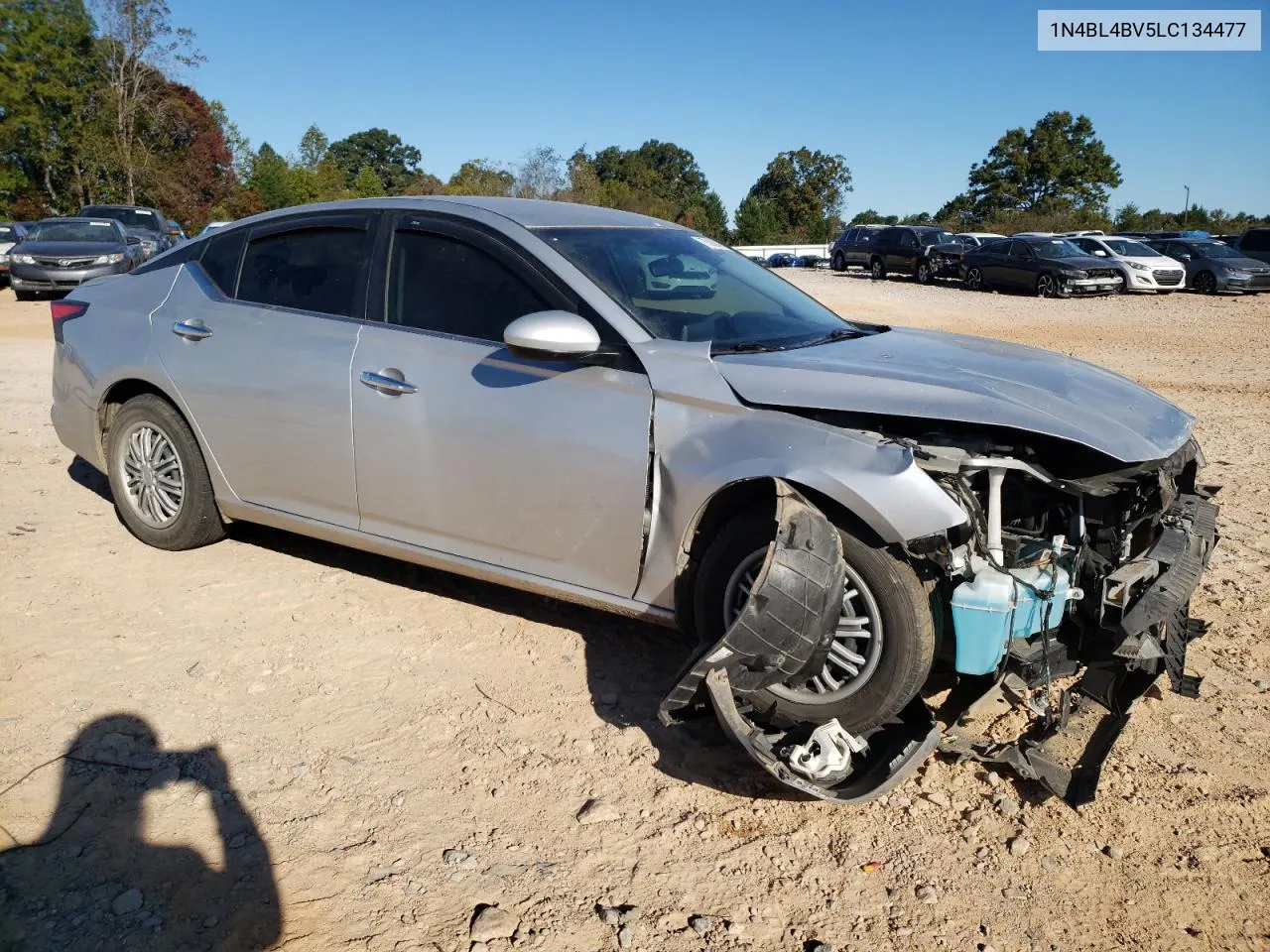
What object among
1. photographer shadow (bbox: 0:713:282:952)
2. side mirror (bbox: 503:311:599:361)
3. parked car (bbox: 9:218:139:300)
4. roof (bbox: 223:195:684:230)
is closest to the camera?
photographer shadow (bbox: 0:713:282:952)

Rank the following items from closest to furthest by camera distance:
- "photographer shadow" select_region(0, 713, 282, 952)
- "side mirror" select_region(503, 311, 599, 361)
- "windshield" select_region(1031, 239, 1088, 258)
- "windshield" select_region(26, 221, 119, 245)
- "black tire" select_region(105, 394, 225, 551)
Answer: "photographer shadow" select_region(0, 713, 282, 952), "side mirror" select_region(503, 311, 599, 361), "black tire" select_region(105, 394, 225, 551), "windshield" select_region(26, 221, 119, 245), "windshield" select_region(1031, 239, 1088, 258)

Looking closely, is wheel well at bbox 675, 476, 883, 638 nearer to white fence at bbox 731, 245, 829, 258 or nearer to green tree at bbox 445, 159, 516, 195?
green tree at bbox 445, 159, 516, 195

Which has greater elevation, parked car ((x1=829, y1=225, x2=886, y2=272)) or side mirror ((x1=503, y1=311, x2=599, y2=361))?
parked car ((x1=829, y1=225, x2=886, y2=272))

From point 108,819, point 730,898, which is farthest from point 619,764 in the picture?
point 108,819

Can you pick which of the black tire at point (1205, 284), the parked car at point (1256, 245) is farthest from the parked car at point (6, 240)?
the parked car at point (1256, 245)

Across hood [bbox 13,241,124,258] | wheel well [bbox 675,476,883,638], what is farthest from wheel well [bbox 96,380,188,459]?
hood [bbox 13,241,124,258]

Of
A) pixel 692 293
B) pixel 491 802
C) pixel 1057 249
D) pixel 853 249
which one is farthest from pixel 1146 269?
pixel 491 802

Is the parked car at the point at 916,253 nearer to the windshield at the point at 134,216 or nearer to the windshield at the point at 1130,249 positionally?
the windshield at the point at 1130,249

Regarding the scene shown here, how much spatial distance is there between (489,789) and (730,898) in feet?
2.88

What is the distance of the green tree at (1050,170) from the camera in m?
54.9

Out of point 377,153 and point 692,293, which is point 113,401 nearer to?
point 692,293

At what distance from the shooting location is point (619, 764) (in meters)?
3.38

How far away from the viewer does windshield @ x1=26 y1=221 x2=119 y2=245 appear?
19.5 metres

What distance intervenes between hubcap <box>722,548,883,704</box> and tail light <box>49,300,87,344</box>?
400cm
